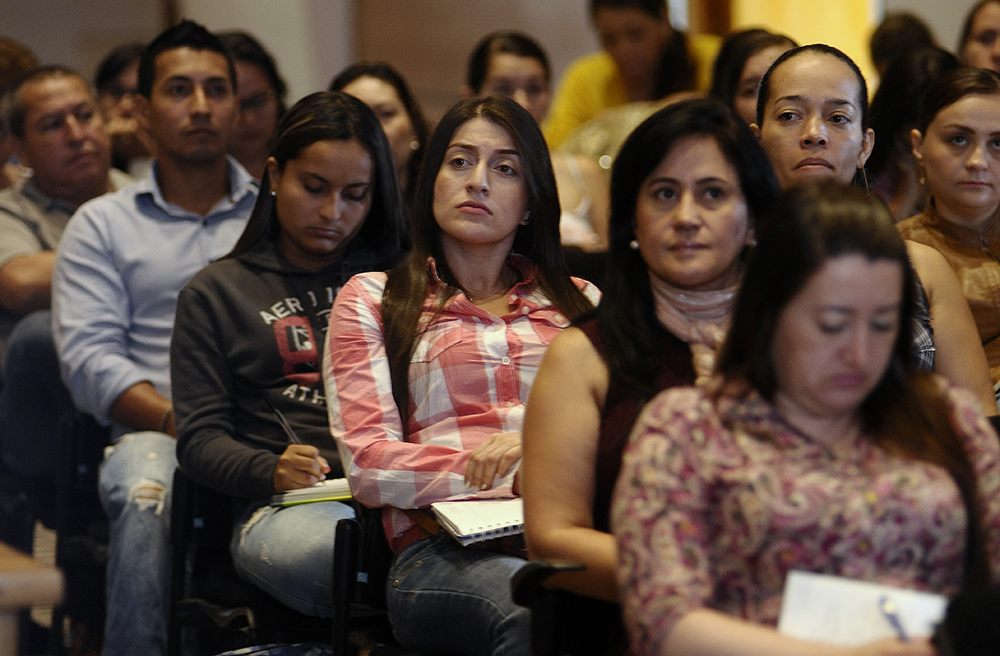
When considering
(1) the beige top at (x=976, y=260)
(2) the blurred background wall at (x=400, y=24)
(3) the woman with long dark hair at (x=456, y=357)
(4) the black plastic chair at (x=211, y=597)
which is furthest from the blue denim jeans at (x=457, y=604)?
(2) the blurred background wall at (x=400, y=24)

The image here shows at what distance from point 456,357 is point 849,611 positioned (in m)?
1.02

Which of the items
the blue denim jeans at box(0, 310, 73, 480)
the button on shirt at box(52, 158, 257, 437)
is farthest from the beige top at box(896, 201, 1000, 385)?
the blue denim jeans at box(0, 310, 73, 480)

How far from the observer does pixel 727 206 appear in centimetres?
156

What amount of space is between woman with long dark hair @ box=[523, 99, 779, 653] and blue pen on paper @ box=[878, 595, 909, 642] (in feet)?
1.31

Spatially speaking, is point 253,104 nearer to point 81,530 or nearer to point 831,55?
point 81,530

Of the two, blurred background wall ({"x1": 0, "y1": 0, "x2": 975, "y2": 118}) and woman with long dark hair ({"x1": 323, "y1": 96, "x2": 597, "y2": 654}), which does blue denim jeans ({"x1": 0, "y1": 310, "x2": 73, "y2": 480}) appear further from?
blurred background wall ({"x1": 0, "y1": 0, "x2": 975, "y2": 118})

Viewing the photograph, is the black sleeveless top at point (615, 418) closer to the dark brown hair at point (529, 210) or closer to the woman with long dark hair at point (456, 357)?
the woman with long dark hair at point (456, 357)

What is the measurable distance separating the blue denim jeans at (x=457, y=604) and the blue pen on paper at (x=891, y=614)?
2.01ft

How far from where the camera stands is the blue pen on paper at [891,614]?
1.12 metres

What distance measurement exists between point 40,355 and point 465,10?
300cm

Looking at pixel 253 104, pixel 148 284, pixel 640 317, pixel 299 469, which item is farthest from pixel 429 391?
pixel 253 104

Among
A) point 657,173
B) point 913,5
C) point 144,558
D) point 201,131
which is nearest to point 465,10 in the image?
point 913,5

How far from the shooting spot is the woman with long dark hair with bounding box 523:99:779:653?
147cm

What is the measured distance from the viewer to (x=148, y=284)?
2.80m
